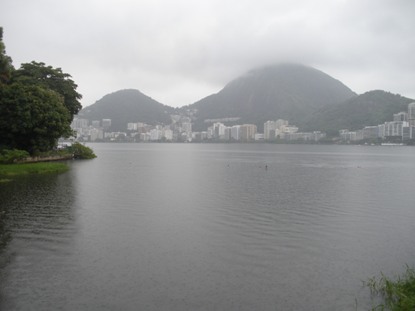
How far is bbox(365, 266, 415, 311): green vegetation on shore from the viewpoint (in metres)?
9.49

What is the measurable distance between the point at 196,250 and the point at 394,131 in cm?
20015

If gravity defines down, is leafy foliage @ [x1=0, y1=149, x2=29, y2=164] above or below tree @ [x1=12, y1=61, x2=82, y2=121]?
below

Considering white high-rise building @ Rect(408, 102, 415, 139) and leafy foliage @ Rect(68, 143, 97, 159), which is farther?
white high-rise building @ Rect(408, 102, 415, 139)

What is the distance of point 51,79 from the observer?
57812 mm

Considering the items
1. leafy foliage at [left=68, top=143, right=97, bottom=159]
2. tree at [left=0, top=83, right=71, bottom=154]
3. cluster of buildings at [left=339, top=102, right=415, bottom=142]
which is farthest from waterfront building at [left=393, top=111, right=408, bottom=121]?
tree at [left=0, top=83, right=71, bottom=154]

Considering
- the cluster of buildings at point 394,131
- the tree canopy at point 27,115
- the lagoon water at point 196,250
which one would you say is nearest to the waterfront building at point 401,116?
the cluster of buildings at point 394,131

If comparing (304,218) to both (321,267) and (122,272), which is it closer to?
(321,267)

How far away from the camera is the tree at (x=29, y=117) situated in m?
41.1

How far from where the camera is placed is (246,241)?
15.5 metres

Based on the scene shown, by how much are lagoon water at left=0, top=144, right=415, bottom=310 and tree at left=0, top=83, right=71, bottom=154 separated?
54.9ft

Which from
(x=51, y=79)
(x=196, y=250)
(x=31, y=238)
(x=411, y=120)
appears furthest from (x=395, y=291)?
(x=411, y=120)

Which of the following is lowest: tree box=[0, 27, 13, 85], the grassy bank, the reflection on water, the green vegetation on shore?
the green vegetation on shore

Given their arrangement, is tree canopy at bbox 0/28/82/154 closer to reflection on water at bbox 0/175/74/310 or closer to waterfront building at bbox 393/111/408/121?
reflection on water at bbox 0/175/74/310

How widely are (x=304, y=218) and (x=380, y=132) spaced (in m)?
196
